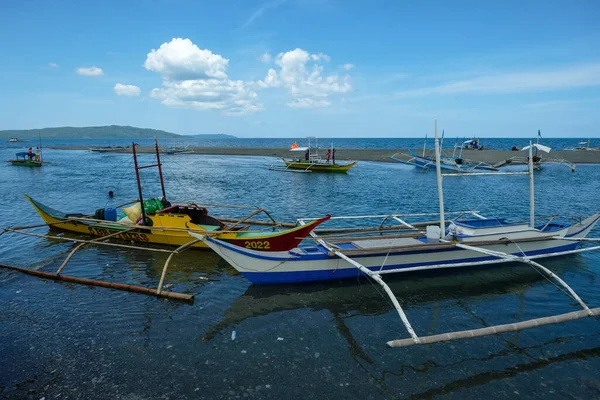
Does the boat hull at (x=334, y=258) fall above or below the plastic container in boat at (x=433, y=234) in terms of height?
below

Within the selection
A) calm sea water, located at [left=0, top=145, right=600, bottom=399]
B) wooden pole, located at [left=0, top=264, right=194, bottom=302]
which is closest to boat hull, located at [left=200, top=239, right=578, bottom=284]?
calm sea water, located at [left=0, top=145, right=600, bottom=399]

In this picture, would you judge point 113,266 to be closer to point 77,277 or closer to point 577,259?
point 77,277

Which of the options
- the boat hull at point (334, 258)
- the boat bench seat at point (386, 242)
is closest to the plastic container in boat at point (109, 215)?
the boat hull at point (334, 258)

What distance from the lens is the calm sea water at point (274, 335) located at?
773 cm

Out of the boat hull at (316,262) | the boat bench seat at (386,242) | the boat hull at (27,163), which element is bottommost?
the boat hull at (316,262)

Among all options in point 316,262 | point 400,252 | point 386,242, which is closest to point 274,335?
point 316,262

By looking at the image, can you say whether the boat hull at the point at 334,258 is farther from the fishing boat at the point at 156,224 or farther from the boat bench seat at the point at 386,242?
the fishing boat at the point at 156,224

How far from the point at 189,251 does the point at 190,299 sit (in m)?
5.56

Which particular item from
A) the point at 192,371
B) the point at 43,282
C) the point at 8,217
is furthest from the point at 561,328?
the point at 8,217

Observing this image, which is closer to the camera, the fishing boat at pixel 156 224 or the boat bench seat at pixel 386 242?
the boat bench seat at pixel 386 242

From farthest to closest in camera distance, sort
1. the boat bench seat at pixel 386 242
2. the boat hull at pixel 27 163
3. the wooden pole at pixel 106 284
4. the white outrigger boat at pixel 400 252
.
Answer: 1. the boat hull at pixel 27 163
2. the boat bench seat at pixel 386 242
3. the white outrigger boat at pixel 400 252
4. the wooden pole at pixel 106 284

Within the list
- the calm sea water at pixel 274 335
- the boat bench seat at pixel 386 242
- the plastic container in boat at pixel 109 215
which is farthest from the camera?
the plastic container in boat at pixel 109 215

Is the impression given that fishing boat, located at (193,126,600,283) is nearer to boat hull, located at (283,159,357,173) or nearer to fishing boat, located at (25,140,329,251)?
fishing boat, located at (25,140,329,251)

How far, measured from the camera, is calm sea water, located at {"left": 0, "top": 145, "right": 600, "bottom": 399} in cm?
773
